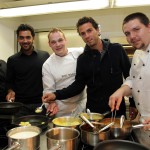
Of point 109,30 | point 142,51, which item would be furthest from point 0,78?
point 109,30

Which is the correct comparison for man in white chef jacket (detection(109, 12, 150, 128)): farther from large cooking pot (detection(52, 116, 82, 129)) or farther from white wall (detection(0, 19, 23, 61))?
white wall (detection(0, 19, 23, 61))

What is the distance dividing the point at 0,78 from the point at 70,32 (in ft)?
5.12

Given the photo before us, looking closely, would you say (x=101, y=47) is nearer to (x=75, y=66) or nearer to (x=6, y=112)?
(x=75, y=66)

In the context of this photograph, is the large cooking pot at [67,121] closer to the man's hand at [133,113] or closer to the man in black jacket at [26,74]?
the man's hand at [133,113]

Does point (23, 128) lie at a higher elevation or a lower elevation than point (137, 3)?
Result: lower

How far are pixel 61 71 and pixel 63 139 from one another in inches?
36.4

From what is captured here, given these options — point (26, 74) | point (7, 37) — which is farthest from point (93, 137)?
point (7, 37)

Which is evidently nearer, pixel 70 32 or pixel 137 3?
pixel 137 3

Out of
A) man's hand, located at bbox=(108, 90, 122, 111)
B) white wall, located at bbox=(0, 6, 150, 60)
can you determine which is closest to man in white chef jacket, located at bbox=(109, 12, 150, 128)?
man's hand, located at bbox=(108, 90, 122, 111)

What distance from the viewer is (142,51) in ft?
4.70

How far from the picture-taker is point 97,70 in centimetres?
161

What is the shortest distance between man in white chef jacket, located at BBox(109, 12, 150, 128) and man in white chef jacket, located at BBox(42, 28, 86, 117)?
21.0 inches

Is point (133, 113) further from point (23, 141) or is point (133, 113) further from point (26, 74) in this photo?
point (26, 74)

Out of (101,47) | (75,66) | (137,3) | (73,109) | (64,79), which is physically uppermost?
(137,3)
